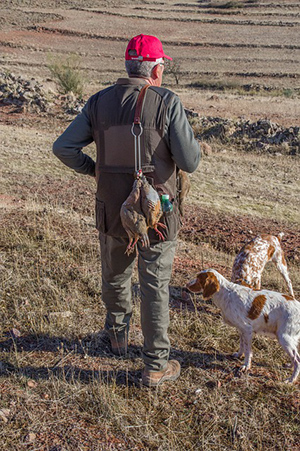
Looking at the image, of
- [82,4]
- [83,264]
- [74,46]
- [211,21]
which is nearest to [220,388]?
[83,264]

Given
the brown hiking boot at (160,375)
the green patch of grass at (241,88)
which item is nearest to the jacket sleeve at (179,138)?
the brown hiking boot at (160,375)

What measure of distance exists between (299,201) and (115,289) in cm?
749

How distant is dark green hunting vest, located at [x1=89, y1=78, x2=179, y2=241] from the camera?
9.45ft

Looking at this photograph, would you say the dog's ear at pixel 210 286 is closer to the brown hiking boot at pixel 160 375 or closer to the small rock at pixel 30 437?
the brown hiking boot at pixel 160 375

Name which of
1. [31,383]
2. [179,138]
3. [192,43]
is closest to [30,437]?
[31,383]

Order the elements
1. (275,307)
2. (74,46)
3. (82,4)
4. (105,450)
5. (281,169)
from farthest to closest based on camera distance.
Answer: (82,4)
(74,46)
(281,169)
(275,307)
(105,450)

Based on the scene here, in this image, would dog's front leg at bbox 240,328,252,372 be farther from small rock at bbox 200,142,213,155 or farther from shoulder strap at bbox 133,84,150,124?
small rock at bbox 200,142,213,155

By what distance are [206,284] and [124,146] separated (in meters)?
1.52

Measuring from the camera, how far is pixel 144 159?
116 inches

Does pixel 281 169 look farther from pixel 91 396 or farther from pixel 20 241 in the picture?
pixel 91 396

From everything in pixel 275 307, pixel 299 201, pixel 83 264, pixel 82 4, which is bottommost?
pixel 299 201

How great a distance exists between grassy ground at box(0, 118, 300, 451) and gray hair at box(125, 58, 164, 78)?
201 cm

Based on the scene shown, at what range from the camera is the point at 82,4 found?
2402 inches

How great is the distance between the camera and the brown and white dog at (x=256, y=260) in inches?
197
